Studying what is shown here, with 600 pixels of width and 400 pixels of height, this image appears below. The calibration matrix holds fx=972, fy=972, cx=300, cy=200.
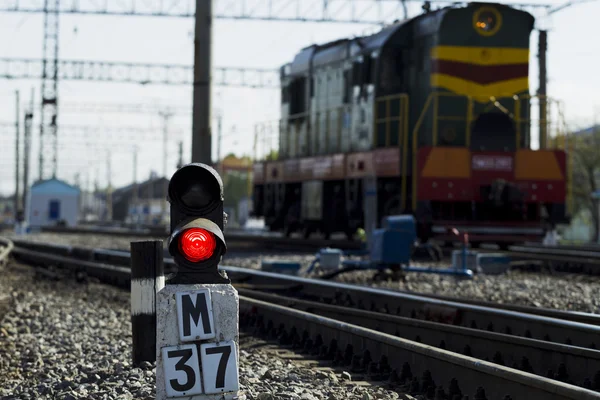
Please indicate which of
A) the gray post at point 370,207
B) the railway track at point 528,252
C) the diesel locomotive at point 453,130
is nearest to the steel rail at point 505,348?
the railway track at point 528,252

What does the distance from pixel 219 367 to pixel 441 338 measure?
2.94 meters

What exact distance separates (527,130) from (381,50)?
10.2 feet

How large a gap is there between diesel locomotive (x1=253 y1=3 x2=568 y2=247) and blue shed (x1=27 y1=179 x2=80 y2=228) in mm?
33643

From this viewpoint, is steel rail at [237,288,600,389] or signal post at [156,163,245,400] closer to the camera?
signal post at [156,163,245,400]

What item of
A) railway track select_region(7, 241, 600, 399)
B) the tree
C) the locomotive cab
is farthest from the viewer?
the tree

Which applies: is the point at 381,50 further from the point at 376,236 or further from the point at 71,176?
the point at 71,176

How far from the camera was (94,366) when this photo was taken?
6.36 meters

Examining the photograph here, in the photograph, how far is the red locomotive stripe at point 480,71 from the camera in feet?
56.3

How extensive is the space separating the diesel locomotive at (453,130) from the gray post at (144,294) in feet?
33.4

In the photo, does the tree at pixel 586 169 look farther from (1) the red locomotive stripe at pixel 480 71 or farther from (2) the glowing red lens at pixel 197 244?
(2) the glowing red lens at pixel 197 244

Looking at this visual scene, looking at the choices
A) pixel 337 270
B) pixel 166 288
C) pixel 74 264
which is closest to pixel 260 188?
pixel 74 264

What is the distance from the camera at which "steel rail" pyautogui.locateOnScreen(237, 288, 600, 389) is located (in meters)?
5.48

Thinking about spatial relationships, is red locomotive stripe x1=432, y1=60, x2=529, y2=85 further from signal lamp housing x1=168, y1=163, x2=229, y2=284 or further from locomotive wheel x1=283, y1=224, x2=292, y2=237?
signal lamp housing x1=168, y1=163, x2=229, y2=284

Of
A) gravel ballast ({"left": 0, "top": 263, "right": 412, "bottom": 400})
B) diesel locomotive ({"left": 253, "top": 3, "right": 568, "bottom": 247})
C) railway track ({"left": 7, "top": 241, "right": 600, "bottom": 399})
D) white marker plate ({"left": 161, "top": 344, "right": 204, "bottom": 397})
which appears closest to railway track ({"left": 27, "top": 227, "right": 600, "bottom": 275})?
diesel locomotive ({"left": 253, "top": 3, "right": 568, "bottom": 247})
